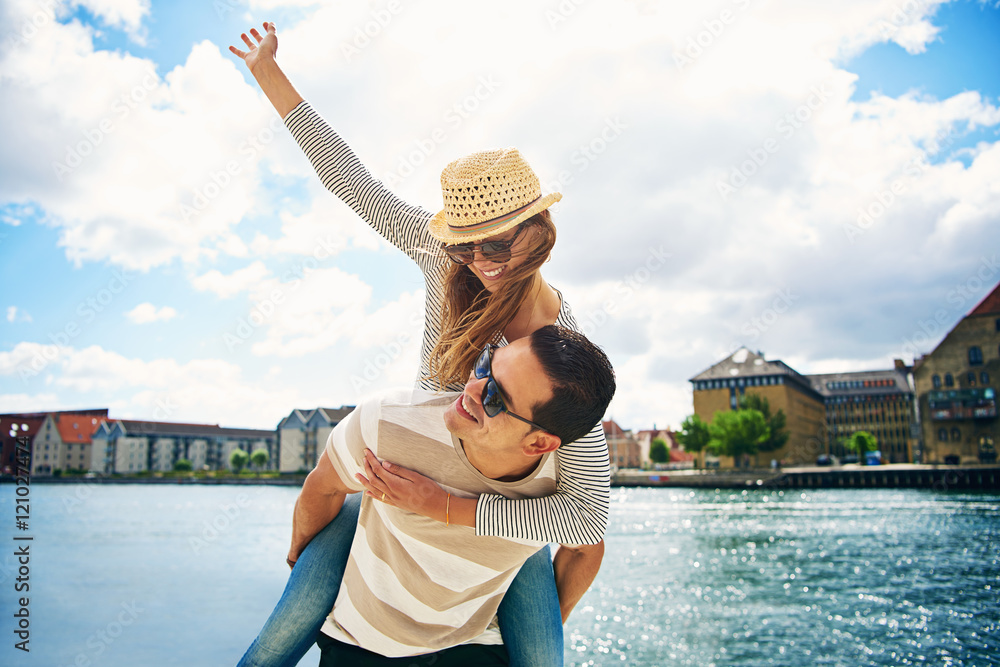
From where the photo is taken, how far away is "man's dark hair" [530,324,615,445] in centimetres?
139

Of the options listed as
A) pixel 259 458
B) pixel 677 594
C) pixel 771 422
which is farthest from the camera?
pixel 259 458

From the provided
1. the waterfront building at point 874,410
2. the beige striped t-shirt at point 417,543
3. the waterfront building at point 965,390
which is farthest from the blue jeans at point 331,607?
the waterfront building at point 874,410

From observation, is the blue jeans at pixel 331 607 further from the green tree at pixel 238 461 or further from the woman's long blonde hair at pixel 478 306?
the green tree at pixel 238 461

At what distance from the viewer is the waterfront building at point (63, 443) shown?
90312mm

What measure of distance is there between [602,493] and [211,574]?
18.7 m

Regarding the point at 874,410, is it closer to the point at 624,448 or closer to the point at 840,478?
the point at 624,448

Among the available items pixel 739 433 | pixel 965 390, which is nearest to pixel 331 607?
pixel 739 433

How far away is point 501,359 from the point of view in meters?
1.45

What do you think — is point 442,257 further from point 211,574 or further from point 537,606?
point 211,574

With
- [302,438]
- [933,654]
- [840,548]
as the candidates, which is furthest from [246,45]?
[302,438]

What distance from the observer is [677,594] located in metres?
16.3

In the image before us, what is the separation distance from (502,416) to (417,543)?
371mm

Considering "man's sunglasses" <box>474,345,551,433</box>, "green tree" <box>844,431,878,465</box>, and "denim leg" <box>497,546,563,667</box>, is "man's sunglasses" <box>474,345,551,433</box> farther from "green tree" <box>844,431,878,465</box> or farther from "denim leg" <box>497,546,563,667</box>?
"green tree" <box>844,431,878,465</box>

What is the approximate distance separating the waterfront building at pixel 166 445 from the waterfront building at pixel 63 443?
1457 millimetres
